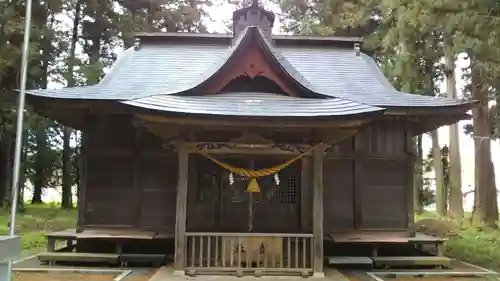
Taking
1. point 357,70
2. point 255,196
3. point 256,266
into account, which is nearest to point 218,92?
point 255,196

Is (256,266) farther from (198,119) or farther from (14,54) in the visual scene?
(14,54)

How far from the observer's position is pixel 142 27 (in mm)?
25422

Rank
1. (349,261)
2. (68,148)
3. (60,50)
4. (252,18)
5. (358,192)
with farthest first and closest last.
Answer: (68,148)
(60,50)
(252,18)
(358,192)
(349,261)

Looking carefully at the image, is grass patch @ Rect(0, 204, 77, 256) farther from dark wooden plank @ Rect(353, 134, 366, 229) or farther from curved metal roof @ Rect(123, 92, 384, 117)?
dark wooden plank @ Rect(353, 134, 366, 229)

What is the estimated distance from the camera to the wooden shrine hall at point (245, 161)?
9227 mm

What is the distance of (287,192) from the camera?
11.1m

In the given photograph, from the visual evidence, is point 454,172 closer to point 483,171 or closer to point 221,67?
point 483,171

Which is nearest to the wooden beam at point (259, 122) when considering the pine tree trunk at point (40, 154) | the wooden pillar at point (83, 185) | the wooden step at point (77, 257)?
the wooden pillar at point (83, 185)

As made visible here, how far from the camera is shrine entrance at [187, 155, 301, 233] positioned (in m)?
11.0

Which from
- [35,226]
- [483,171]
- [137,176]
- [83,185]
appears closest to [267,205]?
[137,176]

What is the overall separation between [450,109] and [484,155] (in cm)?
877

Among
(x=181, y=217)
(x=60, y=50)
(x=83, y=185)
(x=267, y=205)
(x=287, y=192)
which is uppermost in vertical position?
(x=60, y=50)

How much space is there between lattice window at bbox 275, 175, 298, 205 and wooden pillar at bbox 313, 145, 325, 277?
1.80 m

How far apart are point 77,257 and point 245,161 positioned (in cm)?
407
